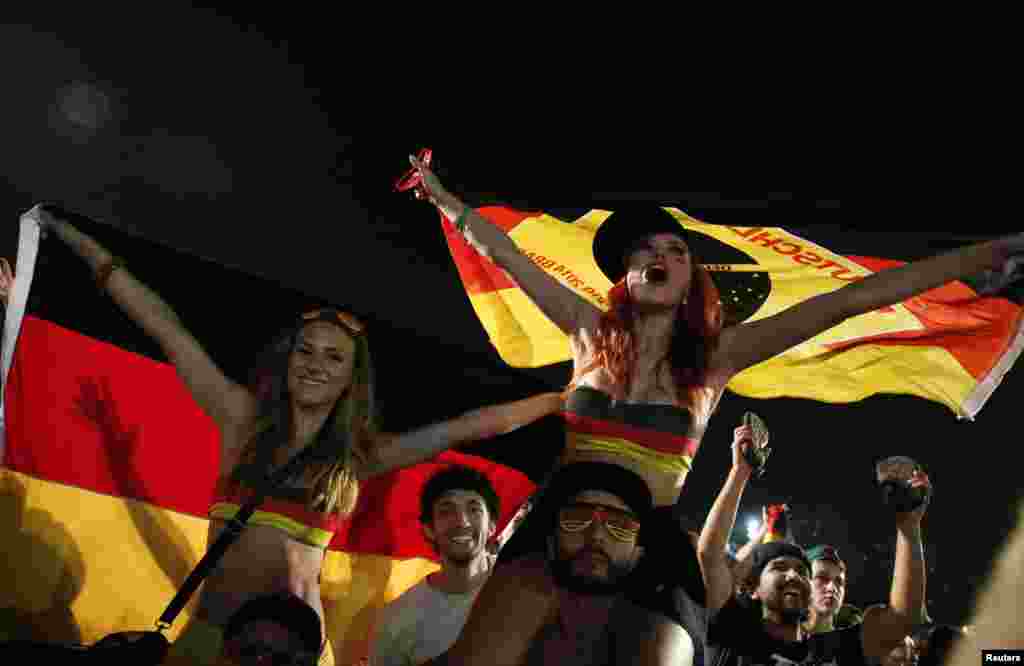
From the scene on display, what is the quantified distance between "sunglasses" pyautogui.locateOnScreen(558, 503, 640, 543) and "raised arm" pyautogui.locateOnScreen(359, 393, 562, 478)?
1363mm

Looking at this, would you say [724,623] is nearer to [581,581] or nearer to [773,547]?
[773,547]

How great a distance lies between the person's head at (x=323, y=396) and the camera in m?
3.90

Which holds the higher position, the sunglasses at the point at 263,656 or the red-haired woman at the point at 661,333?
the red-haired woman at the point at 661,333

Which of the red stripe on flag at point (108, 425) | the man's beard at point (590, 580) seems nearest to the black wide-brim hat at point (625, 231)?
the man's beard at point (590, 580)

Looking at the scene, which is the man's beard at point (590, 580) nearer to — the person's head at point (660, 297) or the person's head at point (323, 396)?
the person's head at point (660, 297)

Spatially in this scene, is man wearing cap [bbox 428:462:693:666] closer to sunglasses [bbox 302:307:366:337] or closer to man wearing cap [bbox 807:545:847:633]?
sunglasses [bbox 302:307:366:337]

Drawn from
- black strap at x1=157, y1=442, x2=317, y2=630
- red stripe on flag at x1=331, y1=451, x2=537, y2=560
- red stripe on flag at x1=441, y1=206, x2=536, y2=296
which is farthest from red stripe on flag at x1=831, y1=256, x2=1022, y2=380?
black strap at x1=157, y1=442, x2=317, y2=630

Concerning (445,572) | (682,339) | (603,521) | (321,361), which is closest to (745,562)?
(445,572)

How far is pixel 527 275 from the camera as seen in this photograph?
4160mm

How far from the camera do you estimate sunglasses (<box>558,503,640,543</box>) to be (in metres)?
2.92

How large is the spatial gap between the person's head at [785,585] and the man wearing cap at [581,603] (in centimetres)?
219
